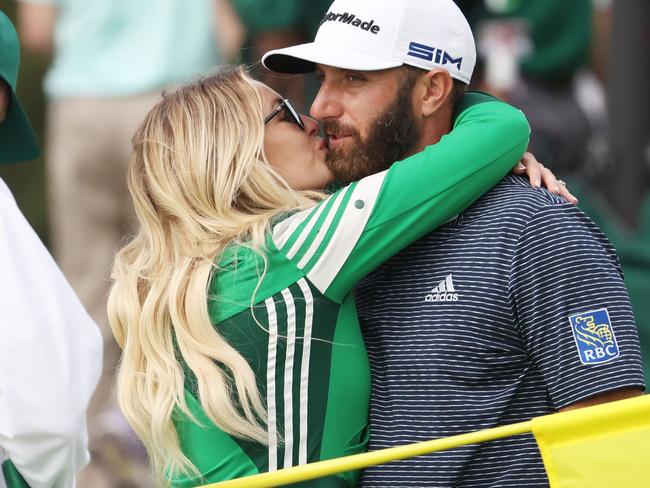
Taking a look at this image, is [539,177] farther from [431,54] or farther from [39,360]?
[39,360]

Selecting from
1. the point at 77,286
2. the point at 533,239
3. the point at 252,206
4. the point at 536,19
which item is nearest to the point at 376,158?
the point at 252,206

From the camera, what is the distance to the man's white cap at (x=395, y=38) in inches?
136

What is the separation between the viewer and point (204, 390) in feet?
10.2

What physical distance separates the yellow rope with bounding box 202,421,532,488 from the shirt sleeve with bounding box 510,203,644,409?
160mm

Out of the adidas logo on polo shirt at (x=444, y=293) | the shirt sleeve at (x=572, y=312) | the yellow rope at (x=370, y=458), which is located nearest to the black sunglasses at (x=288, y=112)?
the adidas logo on polo shirt at (x=444, y=293)

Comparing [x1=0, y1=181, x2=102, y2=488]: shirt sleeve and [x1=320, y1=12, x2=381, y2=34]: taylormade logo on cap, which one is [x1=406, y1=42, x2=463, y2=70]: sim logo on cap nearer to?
[x1=320, y1=12, x2=381, y2=34]: taylormade logo on cap

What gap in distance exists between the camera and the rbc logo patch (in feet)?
9.59

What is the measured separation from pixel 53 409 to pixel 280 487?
0.55 metres

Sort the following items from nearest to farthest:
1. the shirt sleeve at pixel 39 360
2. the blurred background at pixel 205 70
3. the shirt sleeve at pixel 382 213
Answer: the shirt sleeve at pixel 39 360 → the shirt sleeve at pixel 382 213 → the blurred background at pixel 205 70

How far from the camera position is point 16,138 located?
385 cm

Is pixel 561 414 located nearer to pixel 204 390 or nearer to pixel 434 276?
pixel 434 276

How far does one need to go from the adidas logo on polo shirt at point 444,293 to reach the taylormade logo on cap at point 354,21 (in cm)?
72

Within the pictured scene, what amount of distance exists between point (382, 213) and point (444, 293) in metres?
0.23

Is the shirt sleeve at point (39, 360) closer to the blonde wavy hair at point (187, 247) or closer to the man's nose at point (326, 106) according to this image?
the blonde wavy hair at point (187, 247)
